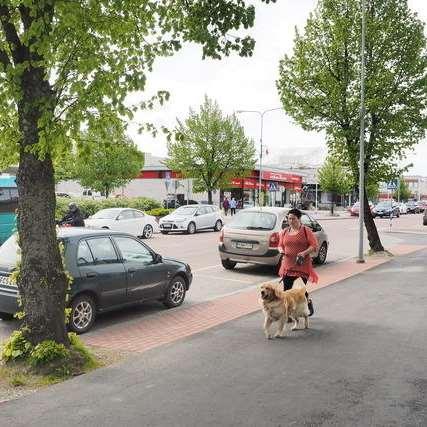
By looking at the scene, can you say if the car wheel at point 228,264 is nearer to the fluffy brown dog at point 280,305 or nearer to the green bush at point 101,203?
the fluffy brown dog at point 280,305

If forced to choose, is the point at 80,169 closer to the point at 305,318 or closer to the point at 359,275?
the point at 359,275

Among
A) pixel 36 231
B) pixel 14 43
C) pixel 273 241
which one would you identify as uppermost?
pixel 14 43

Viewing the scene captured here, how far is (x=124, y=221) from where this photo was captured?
78.8 feet

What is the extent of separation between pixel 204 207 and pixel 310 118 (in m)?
11.4

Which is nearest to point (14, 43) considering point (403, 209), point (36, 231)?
point (36, 231)

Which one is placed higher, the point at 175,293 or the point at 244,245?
the point at 244,245

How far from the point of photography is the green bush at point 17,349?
641cm

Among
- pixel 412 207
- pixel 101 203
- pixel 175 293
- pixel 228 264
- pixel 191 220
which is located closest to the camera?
pixel 175 293

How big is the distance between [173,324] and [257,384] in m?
3.22

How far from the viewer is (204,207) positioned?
99.1 feet

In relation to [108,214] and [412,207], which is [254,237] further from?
[412,207]

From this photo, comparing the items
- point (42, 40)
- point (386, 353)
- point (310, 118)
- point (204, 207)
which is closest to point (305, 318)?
point (386, 353)

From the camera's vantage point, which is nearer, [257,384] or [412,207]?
[257,384]

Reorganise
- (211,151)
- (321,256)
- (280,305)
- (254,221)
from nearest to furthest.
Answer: (280,305)
(254,221)
(321,256)
(211,151)
